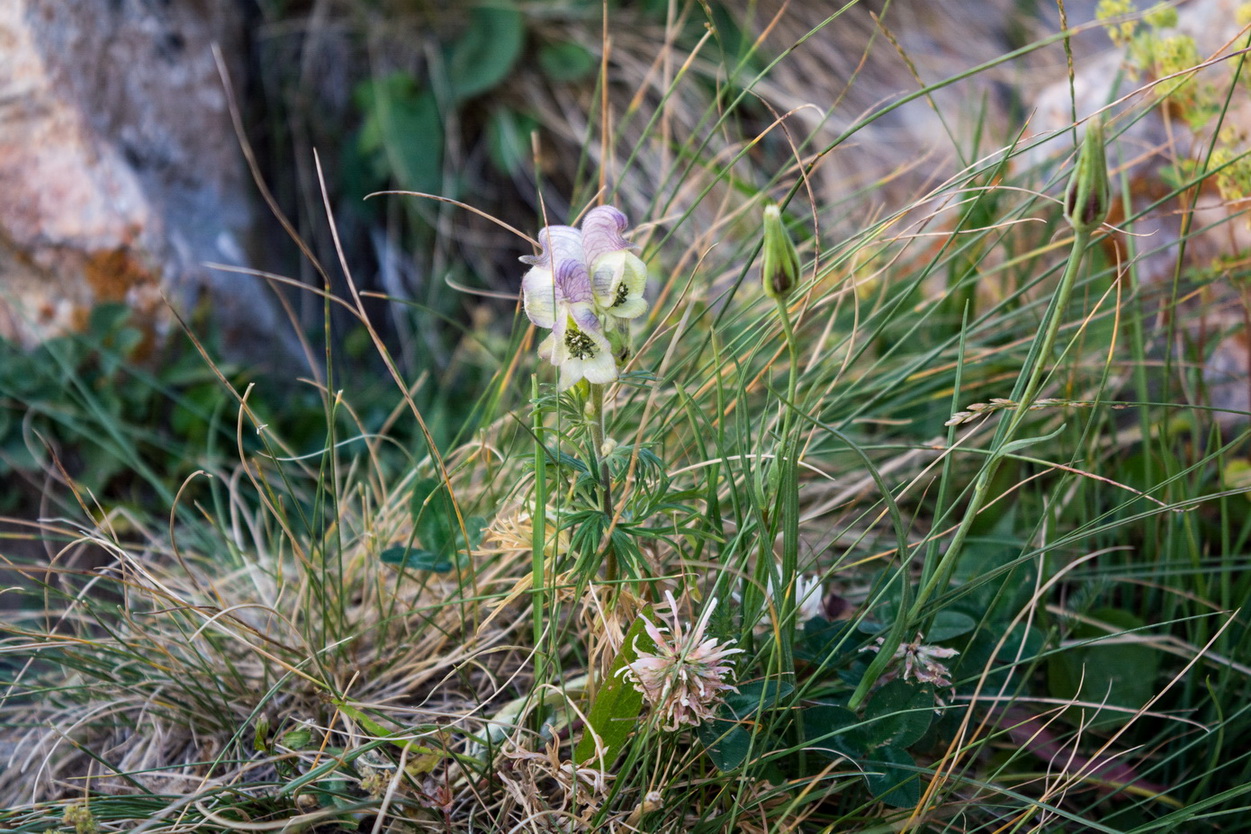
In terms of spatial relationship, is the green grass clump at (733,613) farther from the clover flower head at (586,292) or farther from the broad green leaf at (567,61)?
the broad green leaf at (567,61)

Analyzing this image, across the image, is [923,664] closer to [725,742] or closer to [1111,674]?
[725,742]

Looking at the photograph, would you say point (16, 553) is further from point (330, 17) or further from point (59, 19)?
point (330, 17)

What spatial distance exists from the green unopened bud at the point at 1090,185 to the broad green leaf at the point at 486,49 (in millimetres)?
2041

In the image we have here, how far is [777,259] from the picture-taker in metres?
0.71

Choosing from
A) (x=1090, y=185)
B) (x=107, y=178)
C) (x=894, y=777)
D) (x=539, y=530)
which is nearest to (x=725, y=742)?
(x=894, y=777)

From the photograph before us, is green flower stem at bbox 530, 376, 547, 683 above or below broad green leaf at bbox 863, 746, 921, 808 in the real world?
above

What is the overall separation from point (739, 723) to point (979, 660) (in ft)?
1.12

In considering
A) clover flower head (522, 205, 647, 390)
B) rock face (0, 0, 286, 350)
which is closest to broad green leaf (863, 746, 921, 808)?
clover flower head (522, 205, 647, 390)

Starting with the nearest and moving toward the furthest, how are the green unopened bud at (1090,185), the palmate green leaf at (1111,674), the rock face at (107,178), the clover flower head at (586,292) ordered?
the green unopened bud at (1090,185), the clover flower head at (586,292), the palmate green leaf at (1111,674), the rock face at (107,178)

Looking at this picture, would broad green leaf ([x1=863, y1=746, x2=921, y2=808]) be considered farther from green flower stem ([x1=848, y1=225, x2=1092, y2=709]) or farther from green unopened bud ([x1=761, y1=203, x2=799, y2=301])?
green unopened bud ([x1=761, y1=203, x2=799, y2=301])

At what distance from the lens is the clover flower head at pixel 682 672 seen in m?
0.83

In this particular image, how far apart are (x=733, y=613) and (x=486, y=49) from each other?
79.8 inches

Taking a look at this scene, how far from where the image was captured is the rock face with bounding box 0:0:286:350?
1951mm

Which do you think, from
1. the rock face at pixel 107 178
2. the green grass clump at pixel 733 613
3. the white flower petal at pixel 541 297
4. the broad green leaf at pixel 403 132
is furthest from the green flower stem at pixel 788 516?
the broad green leaf at pixel 403 132
